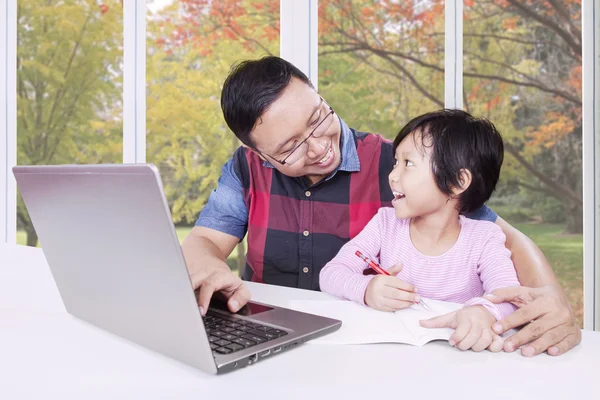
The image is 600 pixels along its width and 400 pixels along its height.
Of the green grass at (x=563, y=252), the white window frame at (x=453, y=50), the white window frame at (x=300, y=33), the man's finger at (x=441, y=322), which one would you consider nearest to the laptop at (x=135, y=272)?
the man's finger at (x=441, y=322)

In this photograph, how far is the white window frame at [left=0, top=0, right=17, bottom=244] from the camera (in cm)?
360

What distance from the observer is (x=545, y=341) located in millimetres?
761

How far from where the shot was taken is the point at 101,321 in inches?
34.0

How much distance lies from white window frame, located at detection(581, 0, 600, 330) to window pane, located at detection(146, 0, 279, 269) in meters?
3.54

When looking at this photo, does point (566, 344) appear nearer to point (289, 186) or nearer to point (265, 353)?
point (265, 353)

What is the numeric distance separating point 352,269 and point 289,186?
45 cm

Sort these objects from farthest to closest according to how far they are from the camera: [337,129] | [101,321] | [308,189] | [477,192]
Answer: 1. [308,189]
2. [337,129]
3. [477,192]
4. [101,321]

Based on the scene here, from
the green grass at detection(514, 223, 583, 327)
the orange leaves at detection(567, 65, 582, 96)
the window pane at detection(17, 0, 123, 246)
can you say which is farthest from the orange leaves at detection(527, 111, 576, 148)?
the window pane at detection(17, 0, 123, 246)

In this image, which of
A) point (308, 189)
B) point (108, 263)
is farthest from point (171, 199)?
point (108, 263)

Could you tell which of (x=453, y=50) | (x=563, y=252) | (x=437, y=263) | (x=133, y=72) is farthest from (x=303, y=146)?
(x=563, y=252)

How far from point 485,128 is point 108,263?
932 millimetres

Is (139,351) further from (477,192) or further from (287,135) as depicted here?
(477,192)

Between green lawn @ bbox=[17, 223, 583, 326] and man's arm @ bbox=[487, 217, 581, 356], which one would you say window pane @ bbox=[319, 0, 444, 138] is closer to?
green lawn @ bbox=[17, 223, 583, 326]

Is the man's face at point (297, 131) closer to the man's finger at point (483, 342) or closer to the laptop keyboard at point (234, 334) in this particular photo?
the laptop keyboard at point (234, 334)
